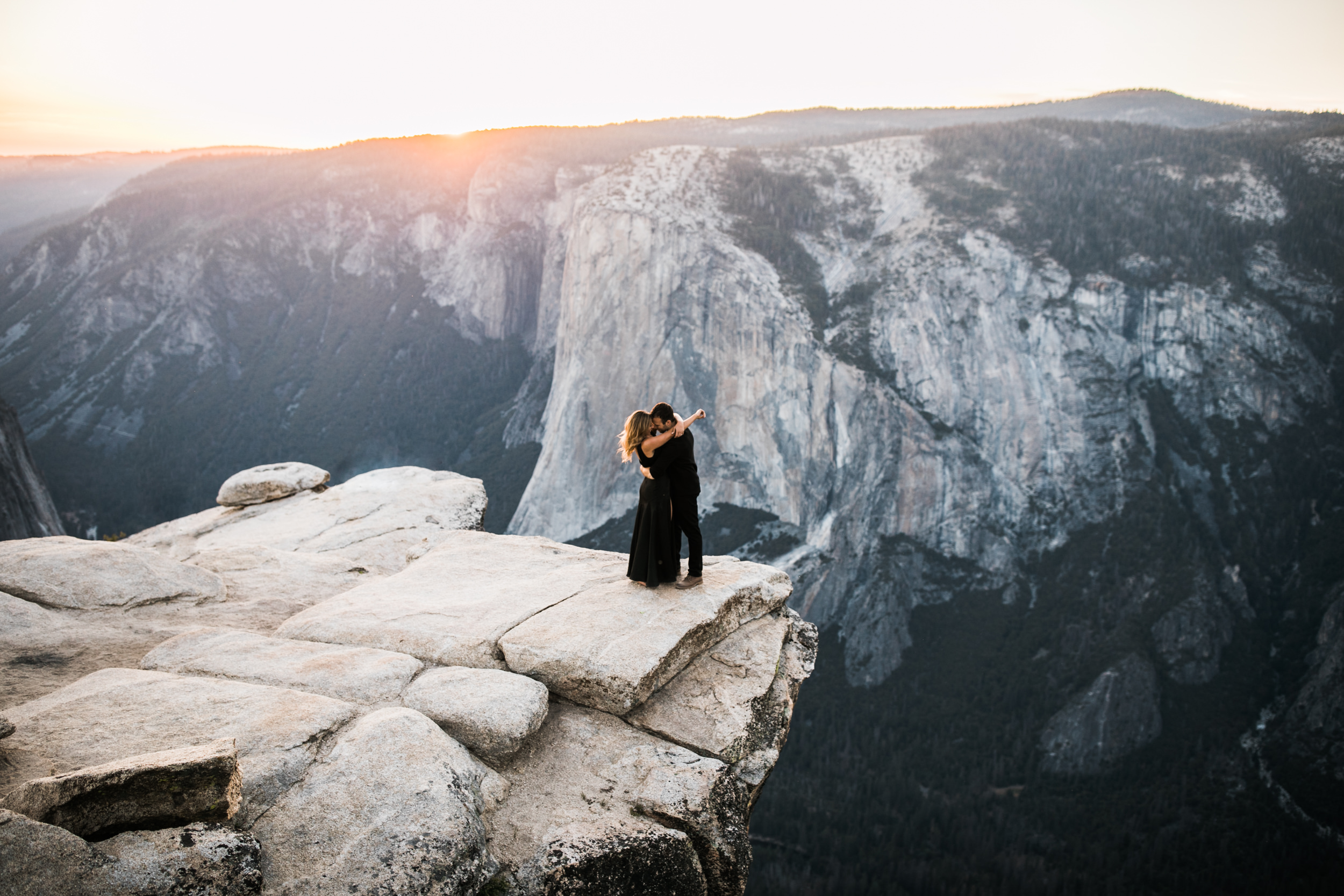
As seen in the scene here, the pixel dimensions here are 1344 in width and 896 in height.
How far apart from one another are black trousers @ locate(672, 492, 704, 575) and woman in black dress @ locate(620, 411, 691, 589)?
0.09 metres

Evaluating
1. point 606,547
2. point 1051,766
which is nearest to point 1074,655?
point 1051,766

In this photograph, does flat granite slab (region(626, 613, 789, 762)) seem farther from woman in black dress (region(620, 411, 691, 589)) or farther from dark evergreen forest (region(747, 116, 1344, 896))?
dark evergreen forest (region(747, 116, 1344, 896))

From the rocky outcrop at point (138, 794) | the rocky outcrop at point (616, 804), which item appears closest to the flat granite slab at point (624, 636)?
the rocky outcrop at point (616, 804)

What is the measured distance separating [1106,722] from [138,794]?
218 ft

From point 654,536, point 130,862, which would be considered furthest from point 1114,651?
point 130,862

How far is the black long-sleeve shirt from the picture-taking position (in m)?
10.2

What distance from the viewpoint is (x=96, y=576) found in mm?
11570

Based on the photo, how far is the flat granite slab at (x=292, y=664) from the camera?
28.5 ft

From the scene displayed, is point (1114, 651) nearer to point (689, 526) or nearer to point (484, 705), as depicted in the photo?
point (689, 526)

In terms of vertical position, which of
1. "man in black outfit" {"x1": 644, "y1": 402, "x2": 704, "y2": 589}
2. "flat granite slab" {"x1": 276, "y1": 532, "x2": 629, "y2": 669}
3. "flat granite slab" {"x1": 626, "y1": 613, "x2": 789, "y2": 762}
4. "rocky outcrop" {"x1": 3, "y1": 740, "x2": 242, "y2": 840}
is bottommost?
"flat granite slab" {"x1": 626, "y1": 613, "x2": 789, "y2": 762}

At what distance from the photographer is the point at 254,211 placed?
128125mm

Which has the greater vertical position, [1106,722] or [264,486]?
[264,486]

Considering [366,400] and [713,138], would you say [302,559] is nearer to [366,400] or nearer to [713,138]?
[366,400]

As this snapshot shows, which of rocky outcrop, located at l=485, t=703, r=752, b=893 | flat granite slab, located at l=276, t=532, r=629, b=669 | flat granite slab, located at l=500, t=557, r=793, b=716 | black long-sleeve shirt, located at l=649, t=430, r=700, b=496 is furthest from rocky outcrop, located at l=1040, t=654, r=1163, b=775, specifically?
rocky outcrop, located at l=485, t=703, r=752, b=893
